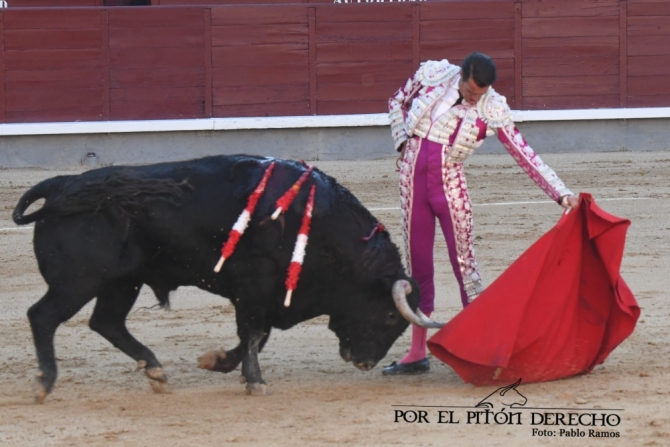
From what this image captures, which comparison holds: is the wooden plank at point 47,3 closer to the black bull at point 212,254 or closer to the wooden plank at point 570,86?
the wooden plank at point 570,86

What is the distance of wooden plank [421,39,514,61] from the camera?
10773 mm

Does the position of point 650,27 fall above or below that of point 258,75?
above

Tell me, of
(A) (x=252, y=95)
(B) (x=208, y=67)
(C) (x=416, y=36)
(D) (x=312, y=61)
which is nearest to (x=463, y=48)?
(C) (x=416, y=36)

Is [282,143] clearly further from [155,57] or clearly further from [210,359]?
[210,359]

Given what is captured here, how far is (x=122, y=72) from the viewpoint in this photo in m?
10.6

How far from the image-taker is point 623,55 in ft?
35.9

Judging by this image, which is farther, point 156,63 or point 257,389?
point 156,63

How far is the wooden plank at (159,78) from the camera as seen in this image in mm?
10633

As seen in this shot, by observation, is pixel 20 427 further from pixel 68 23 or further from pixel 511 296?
pixel 68 23

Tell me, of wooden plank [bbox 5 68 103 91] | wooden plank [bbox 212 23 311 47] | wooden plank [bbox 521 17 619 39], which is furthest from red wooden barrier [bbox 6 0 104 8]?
→ wooden plank [bbox 521 17 619 39]

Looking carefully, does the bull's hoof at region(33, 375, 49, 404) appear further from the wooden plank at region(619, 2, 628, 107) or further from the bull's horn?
the wooden plank at region(619, 2, 628, 107)

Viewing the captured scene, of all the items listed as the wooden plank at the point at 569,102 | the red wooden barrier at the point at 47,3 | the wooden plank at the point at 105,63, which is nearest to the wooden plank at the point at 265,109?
the wooden plank at the point at 105,63

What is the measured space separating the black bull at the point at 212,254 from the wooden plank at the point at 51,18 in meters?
6.99

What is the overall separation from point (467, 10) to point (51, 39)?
13.0 ft
